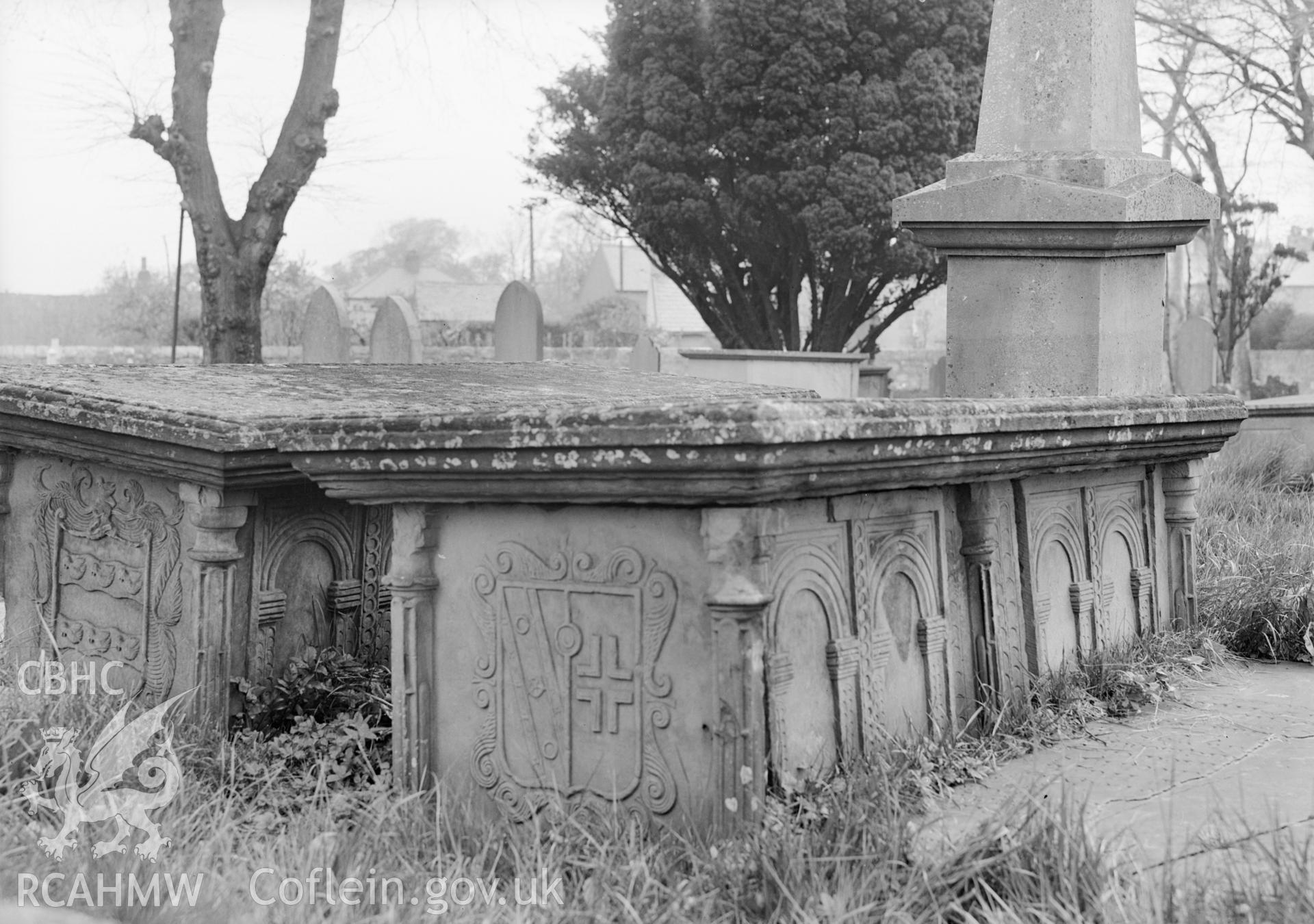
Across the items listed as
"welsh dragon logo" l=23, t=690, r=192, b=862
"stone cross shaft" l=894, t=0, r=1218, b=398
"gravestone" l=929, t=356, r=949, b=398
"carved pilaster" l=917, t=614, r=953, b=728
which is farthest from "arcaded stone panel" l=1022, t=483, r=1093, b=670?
"gravestone" l=929, t=356, r=949, b=398

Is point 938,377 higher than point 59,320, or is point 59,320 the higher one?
point 59,320

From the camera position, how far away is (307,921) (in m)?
2.85

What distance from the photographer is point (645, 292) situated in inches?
2319

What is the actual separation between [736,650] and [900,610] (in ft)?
3.17

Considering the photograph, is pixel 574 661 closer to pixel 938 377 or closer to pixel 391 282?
pixel 938 377

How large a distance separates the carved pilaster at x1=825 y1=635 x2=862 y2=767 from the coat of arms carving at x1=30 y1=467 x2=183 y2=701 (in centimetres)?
→ 229

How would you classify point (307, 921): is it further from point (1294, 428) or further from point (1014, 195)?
point (1294, 428)

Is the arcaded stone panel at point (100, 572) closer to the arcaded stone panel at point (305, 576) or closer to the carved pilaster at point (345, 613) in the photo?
the arcaded stone panel at point (305, 576)

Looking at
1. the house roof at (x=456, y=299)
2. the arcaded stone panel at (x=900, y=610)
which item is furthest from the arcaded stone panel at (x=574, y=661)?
the house roof at (x=456, y=299)

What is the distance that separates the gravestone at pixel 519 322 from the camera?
526 inches

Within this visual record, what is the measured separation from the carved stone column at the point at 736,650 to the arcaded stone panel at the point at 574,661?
1cm

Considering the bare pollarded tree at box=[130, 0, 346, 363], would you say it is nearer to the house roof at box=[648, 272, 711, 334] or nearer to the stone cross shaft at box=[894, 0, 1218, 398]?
the stone cross shaft at box=[894, 0, 1218, 398]

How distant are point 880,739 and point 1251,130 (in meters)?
27.5

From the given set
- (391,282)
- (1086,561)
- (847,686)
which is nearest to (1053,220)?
(1086,561)
